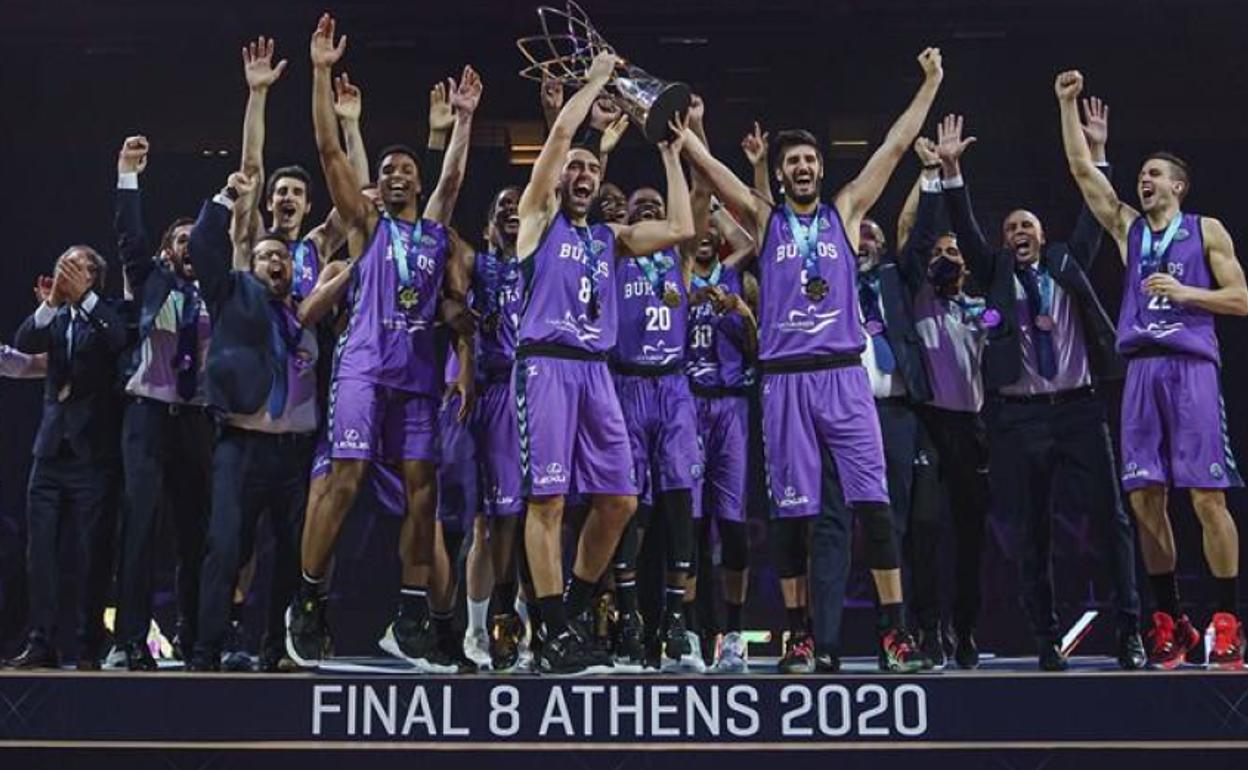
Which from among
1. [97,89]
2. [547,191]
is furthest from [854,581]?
[97,89]

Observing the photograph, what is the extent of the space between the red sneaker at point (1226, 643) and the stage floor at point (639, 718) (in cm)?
31

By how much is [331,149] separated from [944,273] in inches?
109

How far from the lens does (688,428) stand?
5.87m

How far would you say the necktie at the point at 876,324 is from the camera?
6004 mm

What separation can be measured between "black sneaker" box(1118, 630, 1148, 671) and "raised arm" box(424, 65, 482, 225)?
326 centimetres

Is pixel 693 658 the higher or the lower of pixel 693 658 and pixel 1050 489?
the lower

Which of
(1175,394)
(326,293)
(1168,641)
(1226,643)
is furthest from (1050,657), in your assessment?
(326,293)

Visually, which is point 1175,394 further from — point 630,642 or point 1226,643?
point 630,642

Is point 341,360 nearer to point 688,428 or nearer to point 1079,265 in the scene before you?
point 688,428

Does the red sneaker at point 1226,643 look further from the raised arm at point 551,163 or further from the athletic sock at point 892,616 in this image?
the raised arm at point 551,163

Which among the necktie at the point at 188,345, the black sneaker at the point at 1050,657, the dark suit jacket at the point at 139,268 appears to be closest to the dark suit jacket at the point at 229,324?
the necktie at the point at 188,345

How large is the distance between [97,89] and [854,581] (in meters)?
6.60

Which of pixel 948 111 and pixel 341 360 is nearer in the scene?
pixel 341 360

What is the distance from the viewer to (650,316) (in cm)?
595
